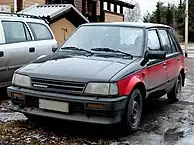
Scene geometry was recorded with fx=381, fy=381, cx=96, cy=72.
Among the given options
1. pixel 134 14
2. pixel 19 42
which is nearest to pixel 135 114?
pixel 19 42

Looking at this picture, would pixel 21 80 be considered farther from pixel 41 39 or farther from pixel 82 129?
pixel 41 39

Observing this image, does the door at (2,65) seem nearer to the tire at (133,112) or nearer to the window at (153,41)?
the window at (153,41)

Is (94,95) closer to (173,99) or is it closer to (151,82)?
(151,82)

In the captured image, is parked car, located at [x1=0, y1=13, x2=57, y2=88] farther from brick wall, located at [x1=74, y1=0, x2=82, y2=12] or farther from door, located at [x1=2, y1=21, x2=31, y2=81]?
brick wall, located at [x1=74, y1=0, x2=82, y2=12]

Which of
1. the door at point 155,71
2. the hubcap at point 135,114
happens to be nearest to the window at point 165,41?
the door at point 155,71

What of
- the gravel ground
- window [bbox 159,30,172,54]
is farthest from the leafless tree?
the gravel ground

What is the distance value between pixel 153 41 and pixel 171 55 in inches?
33.9

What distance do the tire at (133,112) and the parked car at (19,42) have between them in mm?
3044

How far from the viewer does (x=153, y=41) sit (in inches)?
261

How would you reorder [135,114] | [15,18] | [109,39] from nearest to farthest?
[135,114], [109,39], [15,18]

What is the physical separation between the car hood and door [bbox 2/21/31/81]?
1.97 metres

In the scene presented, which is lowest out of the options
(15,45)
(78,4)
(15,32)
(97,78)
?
(97,78)

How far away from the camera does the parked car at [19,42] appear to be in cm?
747

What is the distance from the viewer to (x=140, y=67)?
18.6 ft
